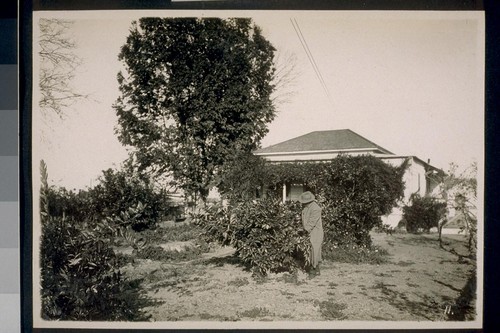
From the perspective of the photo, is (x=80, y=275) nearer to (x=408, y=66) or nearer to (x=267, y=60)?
(x=267, y=60)

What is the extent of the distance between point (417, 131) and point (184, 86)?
2.32 metres

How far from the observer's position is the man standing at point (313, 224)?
3234 millimetres

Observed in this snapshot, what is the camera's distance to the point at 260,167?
128 inches

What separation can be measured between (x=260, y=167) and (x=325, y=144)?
0.68m

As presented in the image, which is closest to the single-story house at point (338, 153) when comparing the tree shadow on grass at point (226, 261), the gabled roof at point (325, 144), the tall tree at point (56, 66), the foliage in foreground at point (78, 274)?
the gabled roof at point (325, 144)

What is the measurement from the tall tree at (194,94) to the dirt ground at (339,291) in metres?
0.96

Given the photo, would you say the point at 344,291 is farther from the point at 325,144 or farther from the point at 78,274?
the point at 78,274

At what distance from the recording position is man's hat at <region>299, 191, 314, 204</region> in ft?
10.7

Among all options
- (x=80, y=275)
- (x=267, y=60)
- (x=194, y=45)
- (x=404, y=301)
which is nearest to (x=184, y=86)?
(x=194, y=45)

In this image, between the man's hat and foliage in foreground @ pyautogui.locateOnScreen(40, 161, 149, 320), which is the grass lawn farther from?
the man's hat

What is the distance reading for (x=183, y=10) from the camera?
10.3ft

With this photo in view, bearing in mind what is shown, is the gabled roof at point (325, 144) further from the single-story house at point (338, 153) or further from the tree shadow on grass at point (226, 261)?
the tree shadow on grass at point (226, 261)

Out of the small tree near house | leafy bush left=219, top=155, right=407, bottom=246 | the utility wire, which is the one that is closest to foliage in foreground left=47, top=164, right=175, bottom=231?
leafy bush left=219, top=155, right=407, bottom=246

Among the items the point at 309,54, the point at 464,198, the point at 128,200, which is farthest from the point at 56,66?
the point at 464,198
